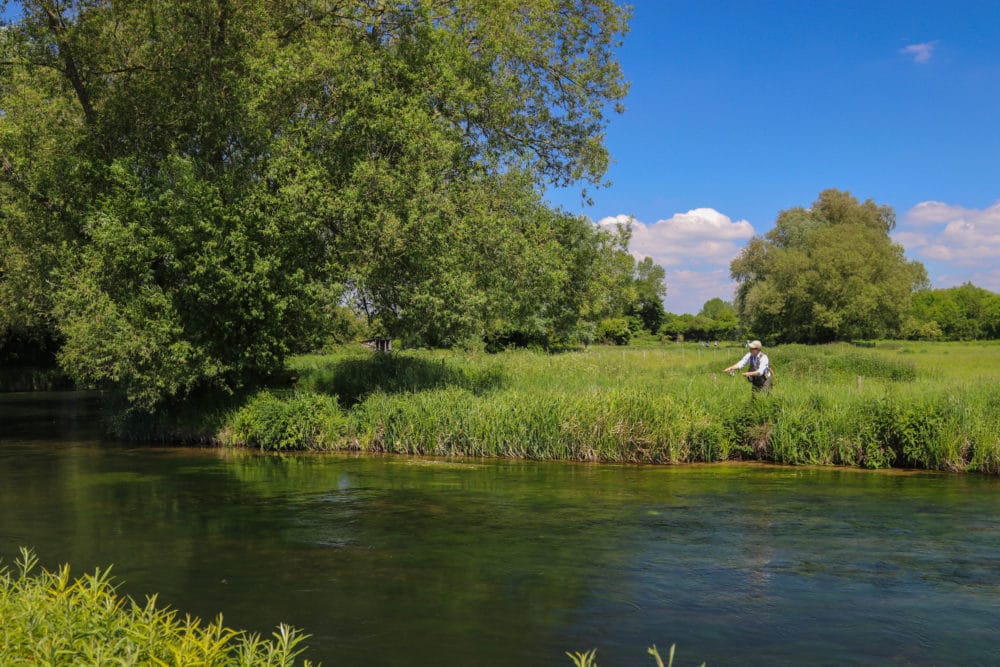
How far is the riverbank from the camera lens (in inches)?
715

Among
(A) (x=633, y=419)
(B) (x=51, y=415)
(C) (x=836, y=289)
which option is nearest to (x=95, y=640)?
(A) (x=633, y=419)

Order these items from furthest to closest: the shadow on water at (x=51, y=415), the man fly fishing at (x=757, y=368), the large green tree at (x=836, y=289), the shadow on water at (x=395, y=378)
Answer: the large green tree at (x=836, y=289) < the shadow on water at (x=51, y=415) < the shadow on water at (x=395, y=378) < the man fly fishing at (x=757, y=368)

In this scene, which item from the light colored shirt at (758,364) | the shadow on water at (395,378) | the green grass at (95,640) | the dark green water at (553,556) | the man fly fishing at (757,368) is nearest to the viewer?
the green grass at (95,640)

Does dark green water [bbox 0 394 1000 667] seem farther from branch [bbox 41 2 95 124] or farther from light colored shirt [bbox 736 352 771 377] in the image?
branch [bbox 41 2 95 124]

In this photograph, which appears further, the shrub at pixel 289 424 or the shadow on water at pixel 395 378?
the shadow on water at pixel 395 378

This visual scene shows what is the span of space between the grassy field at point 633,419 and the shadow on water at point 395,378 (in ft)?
0.23

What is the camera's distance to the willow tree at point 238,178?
72.1 feet

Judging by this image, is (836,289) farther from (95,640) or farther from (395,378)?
(95,640)

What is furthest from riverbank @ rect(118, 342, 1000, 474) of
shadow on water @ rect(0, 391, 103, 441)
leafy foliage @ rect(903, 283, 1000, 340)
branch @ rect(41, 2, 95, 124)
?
leafy foliage @ rect(903, 283, 1000, 340)

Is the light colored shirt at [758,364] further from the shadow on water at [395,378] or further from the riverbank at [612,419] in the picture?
the shadow on water at [395,378]

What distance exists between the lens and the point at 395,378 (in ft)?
87.4

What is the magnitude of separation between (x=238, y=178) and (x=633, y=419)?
12446mm

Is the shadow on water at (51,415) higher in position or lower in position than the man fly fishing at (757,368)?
lower

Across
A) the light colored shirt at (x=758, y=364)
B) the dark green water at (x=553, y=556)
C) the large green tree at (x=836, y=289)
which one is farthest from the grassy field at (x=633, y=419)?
the large green tree at (x=836, y=289)
